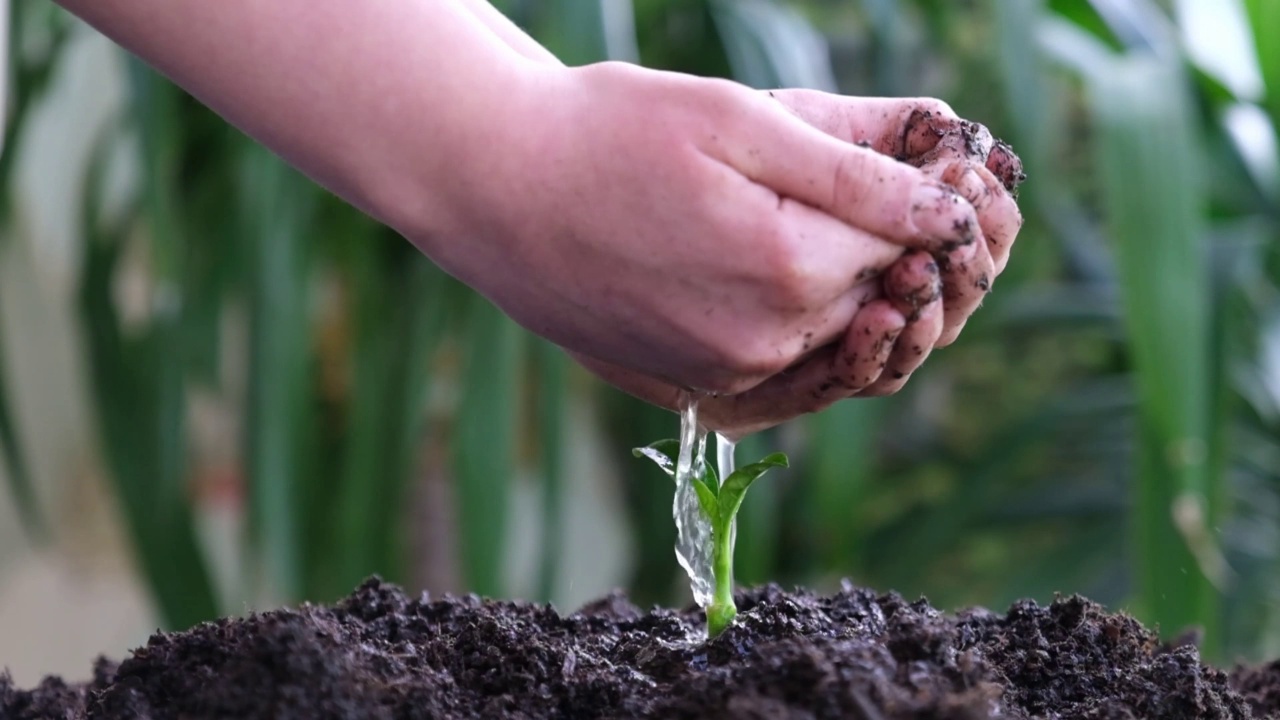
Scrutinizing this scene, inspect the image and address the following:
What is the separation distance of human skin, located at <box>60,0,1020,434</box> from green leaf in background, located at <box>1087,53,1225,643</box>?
0.56 metres

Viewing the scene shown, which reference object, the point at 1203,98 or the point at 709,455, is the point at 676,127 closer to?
the point at 1203,98

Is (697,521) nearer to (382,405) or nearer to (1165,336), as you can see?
(1165,336)

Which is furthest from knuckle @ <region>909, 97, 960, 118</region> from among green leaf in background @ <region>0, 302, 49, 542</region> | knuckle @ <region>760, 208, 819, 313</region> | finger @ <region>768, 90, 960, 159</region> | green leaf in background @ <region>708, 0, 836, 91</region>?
green leaf in background @ <region>0, 302, 49, 542</region>

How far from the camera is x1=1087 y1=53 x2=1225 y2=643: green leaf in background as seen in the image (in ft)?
2.98

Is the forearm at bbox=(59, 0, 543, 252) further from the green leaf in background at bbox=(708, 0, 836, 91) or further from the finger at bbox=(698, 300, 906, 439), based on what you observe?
the green leaf in background at bbox=(708, 0, 836, 91)

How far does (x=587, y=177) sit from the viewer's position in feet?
1.29

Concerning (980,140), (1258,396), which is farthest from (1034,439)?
(980,140)

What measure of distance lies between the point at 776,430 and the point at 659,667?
→ 4.00ft

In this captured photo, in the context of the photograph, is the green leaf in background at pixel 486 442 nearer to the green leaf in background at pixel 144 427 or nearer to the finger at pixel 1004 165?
the green leaf in background at pixel 144 427

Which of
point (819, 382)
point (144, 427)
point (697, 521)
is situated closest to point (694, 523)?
point (697, 521)

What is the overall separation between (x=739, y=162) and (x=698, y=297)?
0.15 ft

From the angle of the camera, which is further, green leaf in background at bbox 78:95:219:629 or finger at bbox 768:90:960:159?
green leaf in background at bbox 78:95:219:629

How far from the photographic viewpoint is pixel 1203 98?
1161 mm

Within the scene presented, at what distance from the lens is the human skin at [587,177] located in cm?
39
